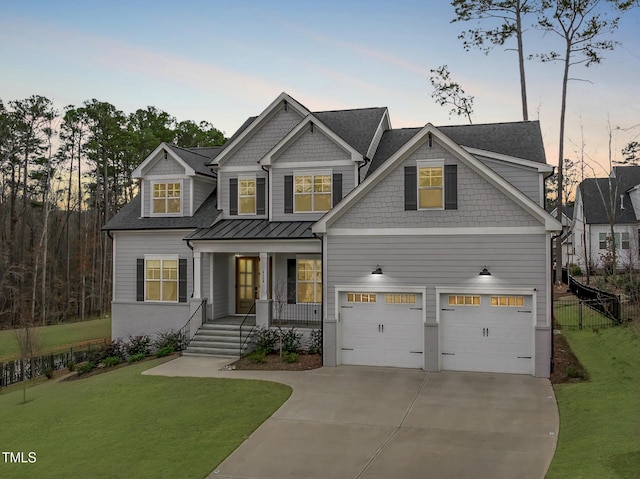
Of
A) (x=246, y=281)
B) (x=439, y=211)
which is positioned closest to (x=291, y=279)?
(x=246, y=281)

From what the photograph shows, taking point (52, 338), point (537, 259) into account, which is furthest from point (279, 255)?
point (52, 338)

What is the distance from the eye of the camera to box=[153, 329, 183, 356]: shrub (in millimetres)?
18484

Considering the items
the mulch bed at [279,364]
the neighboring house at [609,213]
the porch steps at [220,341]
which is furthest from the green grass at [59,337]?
the neighboring house at [609,213]

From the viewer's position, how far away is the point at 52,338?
25.1 metres

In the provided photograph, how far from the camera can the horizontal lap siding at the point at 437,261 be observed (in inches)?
546

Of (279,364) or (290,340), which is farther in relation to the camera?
(290,340)

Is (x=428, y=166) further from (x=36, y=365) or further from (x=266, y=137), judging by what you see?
(x=36, y=365)

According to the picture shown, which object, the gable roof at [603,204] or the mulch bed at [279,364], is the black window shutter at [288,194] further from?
the gable roof at [603,204]

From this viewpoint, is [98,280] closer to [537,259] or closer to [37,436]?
[37,436]

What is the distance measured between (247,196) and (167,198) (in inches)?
136

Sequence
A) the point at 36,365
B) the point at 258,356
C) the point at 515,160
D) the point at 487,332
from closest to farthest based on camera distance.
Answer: the point at 487,332 < the point at 258,356 < the point at 515,160 < the point at 36,365

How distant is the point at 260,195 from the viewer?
1981 centimetres

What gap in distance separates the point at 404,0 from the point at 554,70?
14.1 m

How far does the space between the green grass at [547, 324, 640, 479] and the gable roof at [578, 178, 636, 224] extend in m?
24.5
